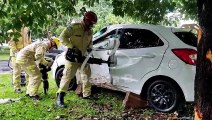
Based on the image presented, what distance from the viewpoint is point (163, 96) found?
22.5 feet

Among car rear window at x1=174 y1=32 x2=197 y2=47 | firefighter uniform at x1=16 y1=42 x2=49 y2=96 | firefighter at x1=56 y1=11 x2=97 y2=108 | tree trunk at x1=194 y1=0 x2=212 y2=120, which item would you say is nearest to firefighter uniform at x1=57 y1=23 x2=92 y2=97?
firefighter at x1=56 y1=11 x2=97 y2=108

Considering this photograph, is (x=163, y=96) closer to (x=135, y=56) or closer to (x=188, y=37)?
(x=135, y=56)

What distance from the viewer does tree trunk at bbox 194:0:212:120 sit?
414 centimetres

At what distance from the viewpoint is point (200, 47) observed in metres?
4.28

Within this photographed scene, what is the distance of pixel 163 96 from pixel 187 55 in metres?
0.94

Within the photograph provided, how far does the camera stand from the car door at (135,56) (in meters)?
6.92

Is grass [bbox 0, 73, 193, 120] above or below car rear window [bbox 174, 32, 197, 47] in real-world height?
below

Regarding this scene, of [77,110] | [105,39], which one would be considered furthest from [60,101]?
[105,39]

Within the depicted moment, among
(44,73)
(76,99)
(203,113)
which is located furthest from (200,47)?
(44,73)

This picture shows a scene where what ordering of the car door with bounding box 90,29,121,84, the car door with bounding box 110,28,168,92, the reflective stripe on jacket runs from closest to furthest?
the car door with bounding box 110,28,168,92, the car door with bounding box 90,29,121,84, the reflective stripe on jacket

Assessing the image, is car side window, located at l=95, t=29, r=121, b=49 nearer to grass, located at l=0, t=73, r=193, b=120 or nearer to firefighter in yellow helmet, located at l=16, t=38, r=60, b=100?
firefighter in yellow helmet, located at l=16, t=38, r=60, b=100

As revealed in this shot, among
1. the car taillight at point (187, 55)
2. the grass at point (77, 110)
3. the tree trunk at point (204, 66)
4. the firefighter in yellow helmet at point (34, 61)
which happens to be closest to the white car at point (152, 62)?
the car taillight at point (187, 55)

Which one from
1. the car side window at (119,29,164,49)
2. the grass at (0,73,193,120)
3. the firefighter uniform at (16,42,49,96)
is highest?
the car side window at (119,29,164,49)

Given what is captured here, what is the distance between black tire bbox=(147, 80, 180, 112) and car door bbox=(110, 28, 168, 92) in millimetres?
306
